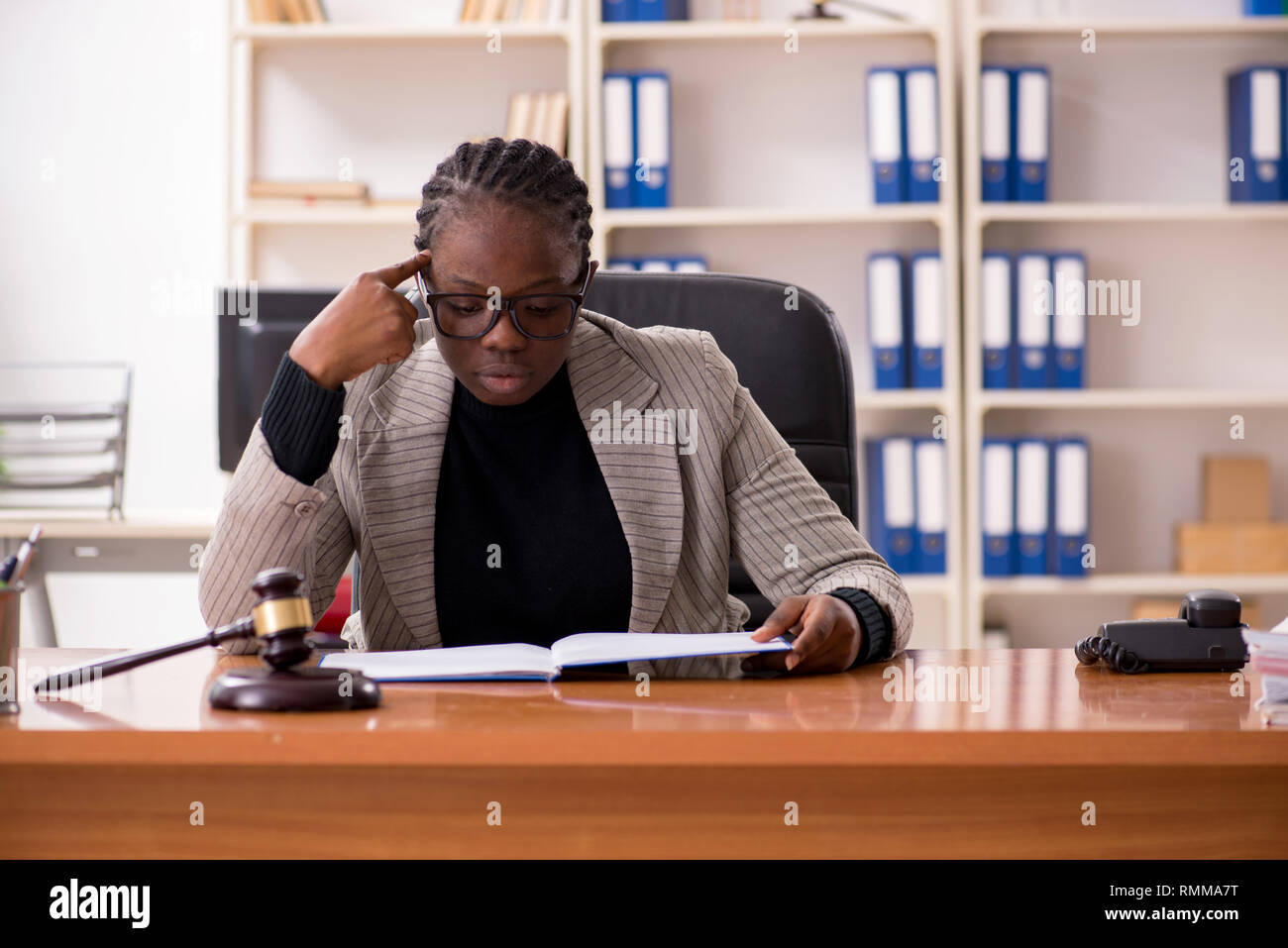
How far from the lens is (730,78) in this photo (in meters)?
3.36

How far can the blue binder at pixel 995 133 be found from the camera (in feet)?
10.0

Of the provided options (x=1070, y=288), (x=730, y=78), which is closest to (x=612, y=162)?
(x=730, y=78)

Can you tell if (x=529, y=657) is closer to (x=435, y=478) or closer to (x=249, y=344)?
(x=435, y=478)

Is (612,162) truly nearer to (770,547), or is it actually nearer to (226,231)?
(226,231)

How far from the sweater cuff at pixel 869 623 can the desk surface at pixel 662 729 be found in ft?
0.54

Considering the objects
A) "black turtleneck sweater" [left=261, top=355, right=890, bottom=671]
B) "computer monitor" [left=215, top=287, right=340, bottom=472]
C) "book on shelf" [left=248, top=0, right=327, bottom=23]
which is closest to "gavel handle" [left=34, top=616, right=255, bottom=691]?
A: "black turtleneck sweater" [left=261, top=355, right=890, bottom=671]

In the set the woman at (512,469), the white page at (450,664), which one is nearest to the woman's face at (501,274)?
the woman at (512,469)

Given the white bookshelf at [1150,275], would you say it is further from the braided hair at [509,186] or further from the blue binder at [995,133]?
the braided hair at [509,186]

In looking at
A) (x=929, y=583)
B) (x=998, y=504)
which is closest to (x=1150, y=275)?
(x=998, y=504)

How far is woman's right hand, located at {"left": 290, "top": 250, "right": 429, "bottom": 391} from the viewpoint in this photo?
1.21 metres

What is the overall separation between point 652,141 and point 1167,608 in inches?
66.9

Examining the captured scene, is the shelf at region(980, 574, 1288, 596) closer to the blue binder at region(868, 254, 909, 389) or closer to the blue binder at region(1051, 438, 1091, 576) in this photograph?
the blue binder at region(1051, 438, 1091, 576)

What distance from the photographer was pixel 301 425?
118 cm

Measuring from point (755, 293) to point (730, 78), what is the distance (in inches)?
73.8
